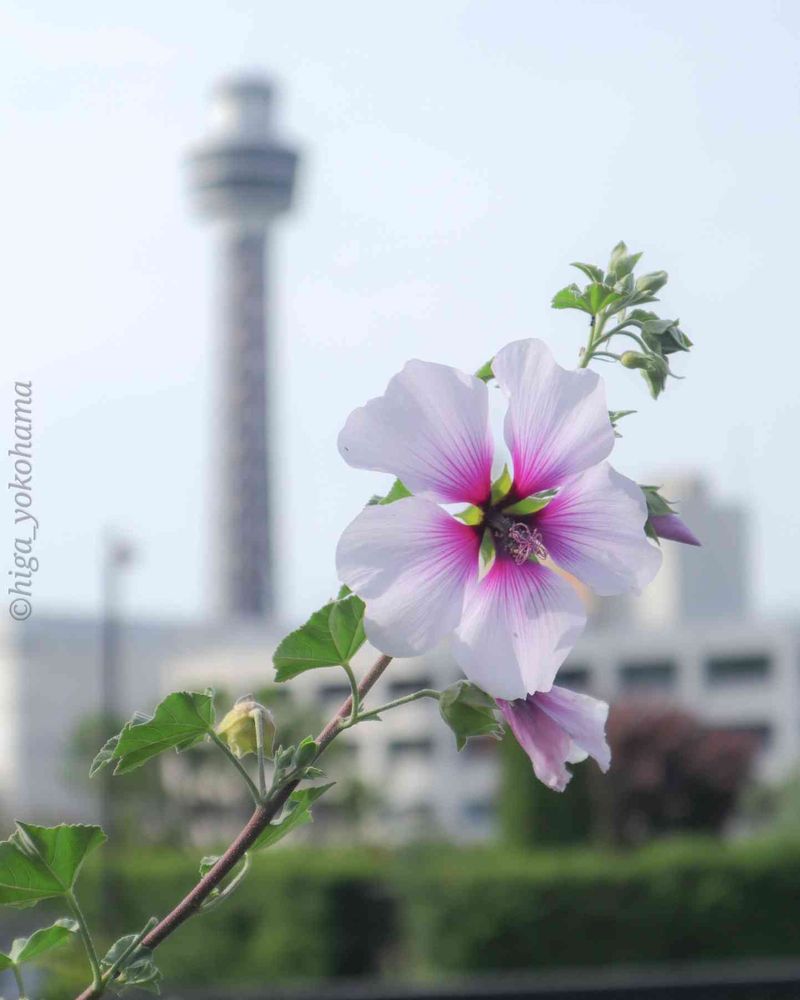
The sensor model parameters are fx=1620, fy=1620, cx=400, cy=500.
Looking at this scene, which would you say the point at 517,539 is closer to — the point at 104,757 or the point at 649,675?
the point at 104,757

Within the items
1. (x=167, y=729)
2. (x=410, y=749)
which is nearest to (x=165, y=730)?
(x=167, y=729)

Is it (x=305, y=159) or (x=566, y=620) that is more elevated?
(x=305, y=159)

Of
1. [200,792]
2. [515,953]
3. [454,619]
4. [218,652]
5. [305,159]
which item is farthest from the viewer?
[305,159]

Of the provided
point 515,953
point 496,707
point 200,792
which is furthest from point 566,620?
point 200,792

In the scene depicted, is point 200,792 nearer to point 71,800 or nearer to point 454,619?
point 71,800

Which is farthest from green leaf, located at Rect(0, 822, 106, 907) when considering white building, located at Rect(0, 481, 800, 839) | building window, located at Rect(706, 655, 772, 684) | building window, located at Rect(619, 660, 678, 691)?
building window, located at Rect(706, 655, 772, 684)

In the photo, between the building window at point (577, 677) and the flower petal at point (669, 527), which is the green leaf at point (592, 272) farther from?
the building window at point (577, 677)

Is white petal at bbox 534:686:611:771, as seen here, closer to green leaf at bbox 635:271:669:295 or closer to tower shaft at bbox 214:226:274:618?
green leaf at bbox 635:271:669:295

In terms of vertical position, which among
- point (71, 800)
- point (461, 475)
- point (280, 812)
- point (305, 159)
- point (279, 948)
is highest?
point (305, 159)
